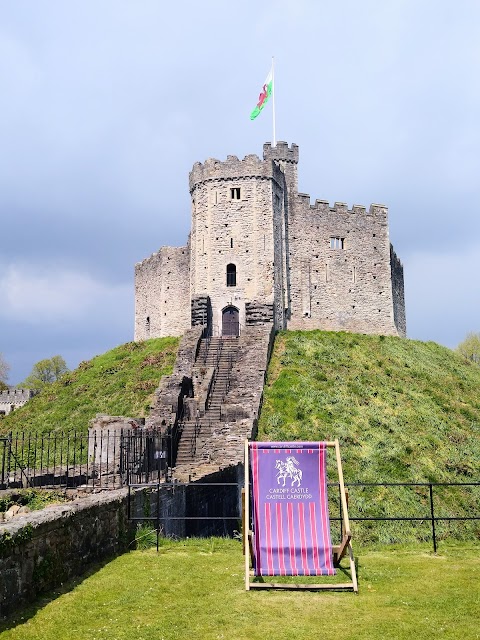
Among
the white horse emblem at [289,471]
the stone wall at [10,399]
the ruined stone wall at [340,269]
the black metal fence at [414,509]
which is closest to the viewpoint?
the white horse emblem at [289,471]

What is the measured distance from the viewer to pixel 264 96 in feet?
134

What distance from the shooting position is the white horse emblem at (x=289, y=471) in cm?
997

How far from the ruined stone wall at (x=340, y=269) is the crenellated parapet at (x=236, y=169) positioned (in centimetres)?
424

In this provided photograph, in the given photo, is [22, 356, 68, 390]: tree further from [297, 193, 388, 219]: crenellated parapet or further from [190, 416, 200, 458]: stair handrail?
[190, 416, 200, 458]: stair handrail

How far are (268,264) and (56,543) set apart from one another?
28.9 m

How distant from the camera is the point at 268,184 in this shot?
123 ft

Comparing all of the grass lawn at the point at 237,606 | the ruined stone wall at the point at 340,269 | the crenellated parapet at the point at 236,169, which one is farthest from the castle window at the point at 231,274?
the grass lawn at the point at 237,606

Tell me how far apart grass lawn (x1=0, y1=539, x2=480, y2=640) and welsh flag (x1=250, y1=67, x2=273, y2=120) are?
1385 inches

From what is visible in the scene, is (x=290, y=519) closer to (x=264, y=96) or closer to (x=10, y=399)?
(x=264, y=96)

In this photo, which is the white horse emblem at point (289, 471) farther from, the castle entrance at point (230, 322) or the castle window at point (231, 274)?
the castle window at point (231, 274)

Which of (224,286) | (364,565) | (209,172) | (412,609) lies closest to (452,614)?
(412,609)

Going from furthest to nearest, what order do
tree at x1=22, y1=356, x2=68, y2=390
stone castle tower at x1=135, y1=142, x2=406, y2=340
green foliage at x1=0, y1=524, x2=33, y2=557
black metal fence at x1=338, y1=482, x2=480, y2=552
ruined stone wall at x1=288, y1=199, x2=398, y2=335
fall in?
tree at x1=22, y1=356, x2=68, y2=390 < ruined stone wall at x1=288, y1=199, x2=398, y2=335 < stone castle tower at x1=135, y1=142, x2=406, y2=340 < black metal fence at x1=338, y1=482, x2=480, y2=552 < green foliage at x1=0, y1=524, x2=33, y2=557

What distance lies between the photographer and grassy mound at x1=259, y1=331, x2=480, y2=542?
2083 centimetres

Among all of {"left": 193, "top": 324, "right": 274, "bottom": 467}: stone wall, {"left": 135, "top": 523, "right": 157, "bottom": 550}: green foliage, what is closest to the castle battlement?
{"left": 193, "top": 324, "right": 274, "bottom": 467}: stone wall
